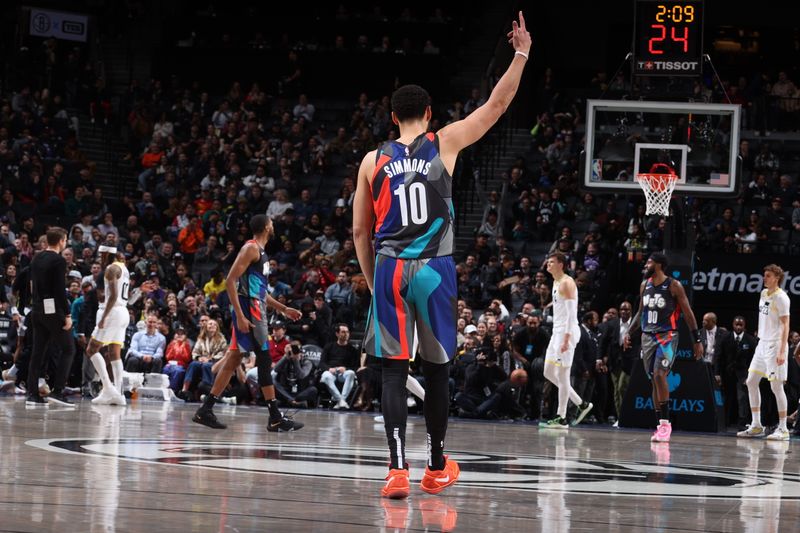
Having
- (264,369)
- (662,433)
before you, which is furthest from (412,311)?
(662,433)

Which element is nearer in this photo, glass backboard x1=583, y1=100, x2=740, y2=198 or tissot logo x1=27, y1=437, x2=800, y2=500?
tissot logo x1=27, y1=437, x2=800, y2=500

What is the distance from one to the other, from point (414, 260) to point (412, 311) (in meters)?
0.25

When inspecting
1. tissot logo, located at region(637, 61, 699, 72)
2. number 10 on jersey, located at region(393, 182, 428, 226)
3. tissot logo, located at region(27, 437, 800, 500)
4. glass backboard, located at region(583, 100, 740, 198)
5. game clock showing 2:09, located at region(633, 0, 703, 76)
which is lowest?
tissot logo, located at region(27, 437, 800, 500)

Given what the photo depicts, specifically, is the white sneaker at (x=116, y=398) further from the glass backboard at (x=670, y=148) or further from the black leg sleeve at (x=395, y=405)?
the black leg sleeve at (x=395, y=405)

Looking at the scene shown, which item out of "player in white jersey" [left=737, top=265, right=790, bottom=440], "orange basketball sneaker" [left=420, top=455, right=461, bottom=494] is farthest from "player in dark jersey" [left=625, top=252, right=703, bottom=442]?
"orange basketball sneaker" [left=420, top=455, right=461, bottom=494]

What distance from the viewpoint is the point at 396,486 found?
5.88 m

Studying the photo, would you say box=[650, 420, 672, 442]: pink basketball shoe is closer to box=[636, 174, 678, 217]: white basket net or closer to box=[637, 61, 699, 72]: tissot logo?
box=[636, 174, 678, 217]: white basket net

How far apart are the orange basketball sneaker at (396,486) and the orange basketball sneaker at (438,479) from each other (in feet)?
0.82

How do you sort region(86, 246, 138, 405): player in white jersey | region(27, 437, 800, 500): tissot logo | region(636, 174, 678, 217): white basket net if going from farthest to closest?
region(636, 174, 678, 217): white basket net → region(86, 246, 138, 405): player in white jersey → region(27, 437, 800, 500): tissot logo

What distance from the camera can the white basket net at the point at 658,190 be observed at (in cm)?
1542

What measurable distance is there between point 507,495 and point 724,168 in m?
10.3

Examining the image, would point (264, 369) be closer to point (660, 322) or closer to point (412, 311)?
point (660, 322)

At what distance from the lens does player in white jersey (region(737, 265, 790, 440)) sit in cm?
1441

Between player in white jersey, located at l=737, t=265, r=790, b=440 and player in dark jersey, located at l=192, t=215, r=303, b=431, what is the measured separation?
6254mm
